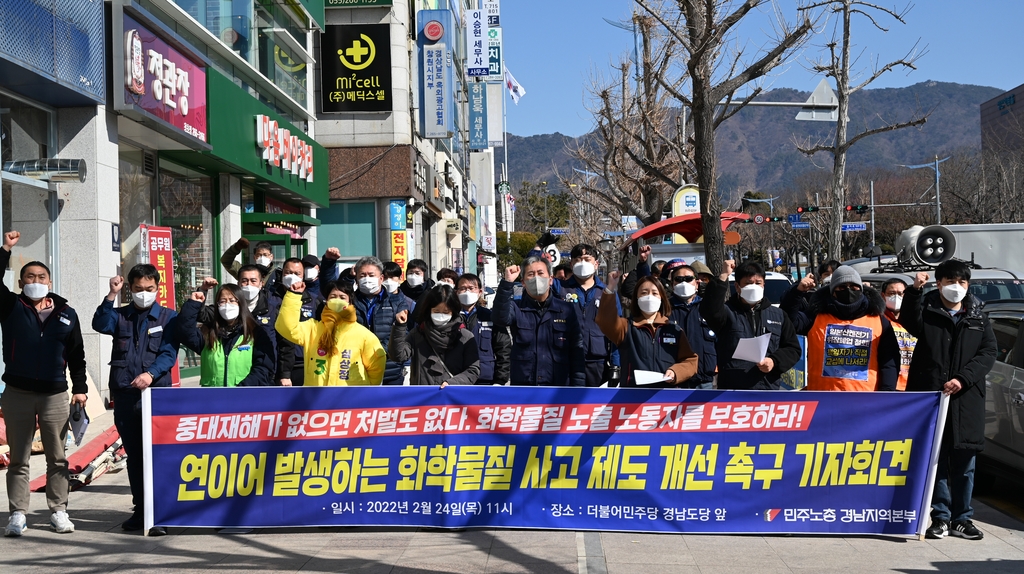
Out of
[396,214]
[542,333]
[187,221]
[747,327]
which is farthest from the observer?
[396,214]

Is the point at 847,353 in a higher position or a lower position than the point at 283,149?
lower

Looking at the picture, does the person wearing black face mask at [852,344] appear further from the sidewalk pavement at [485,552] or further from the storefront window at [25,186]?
the storefront window at [25,186]

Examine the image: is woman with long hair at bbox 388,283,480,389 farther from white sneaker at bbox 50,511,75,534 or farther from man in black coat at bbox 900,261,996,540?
man in black coat at bbox 900,261,996,540

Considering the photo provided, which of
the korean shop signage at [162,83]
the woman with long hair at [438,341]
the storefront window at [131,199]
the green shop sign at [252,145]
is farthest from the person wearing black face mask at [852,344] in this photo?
the green shop sign at [252,145]

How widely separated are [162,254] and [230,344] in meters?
6.56

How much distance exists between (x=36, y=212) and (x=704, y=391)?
8.57m

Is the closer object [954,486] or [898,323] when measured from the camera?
[954,486]

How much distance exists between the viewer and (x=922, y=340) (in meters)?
6.92

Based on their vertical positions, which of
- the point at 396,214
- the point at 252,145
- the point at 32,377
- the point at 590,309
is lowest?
the point at 32,377

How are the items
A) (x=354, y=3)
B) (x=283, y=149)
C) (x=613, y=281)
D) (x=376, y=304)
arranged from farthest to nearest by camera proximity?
(x=354, y=3) → (x=283, y=149) → (x=376, y=304) → (x=613, y=281)

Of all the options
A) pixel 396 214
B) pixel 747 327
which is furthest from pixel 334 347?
pixel 396 214

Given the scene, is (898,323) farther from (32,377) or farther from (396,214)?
(396,214)

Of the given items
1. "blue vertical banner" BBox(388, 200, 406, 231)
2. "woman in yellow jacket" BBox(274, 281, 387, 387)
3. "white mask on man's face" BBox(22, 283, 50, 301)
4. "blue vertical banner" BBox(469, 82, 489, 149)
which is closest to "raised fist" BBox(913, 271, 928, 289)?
"woman in yellow jacket" BBox(274, 281, 387, 387)

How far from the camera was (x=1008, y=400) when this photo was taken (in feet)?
25.3
